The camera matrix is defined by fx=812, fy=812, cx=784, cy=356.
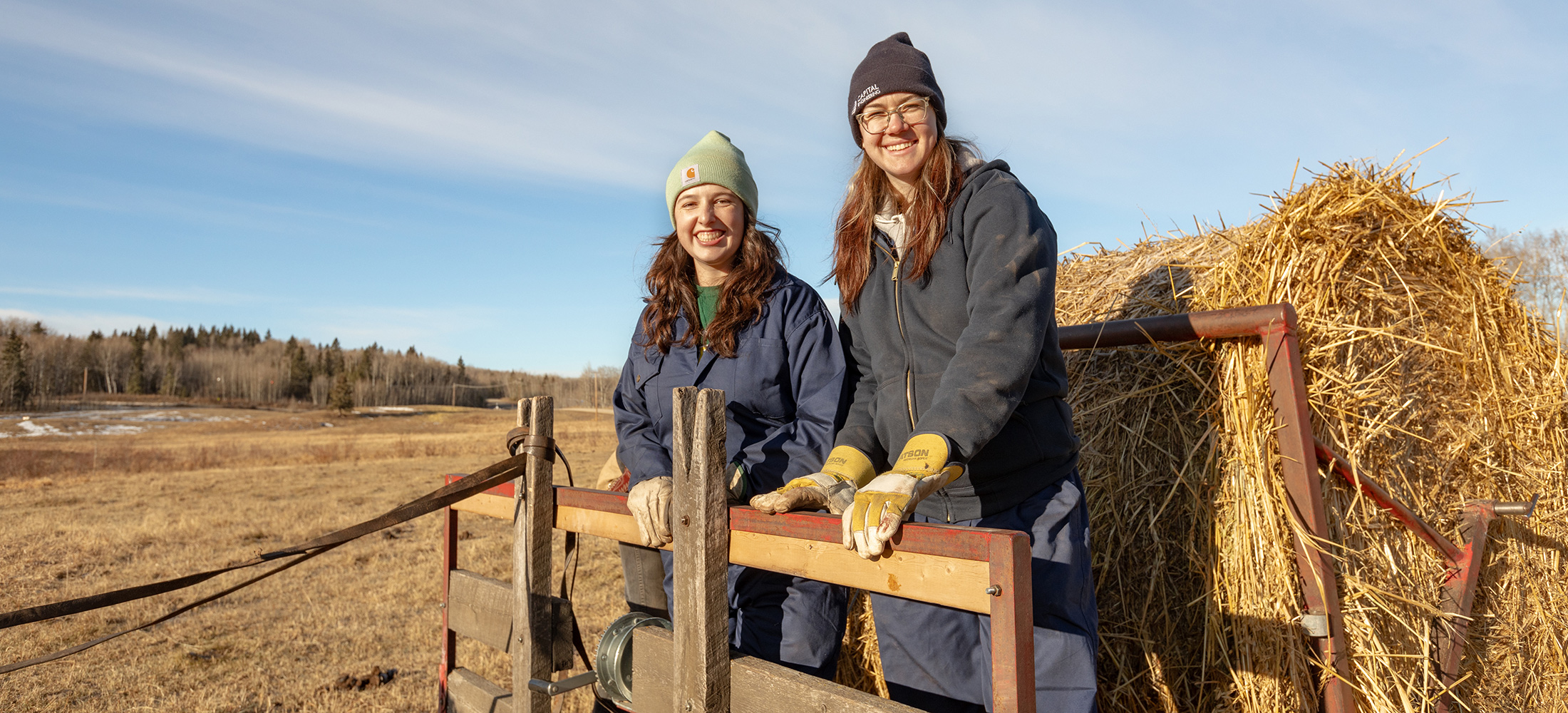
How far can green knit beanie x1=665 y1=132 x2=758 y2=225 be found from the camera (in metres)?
3.13

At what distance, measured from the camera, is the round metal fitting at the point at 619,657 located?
246 centimetres

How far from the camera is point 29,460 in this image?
2386 centimetres

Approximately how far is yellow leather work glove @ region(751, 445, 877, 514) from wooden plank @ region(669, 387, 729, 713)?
129 millimetres

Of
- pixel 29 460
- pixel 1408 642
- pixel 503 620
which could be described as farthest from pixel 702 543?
pixel 29 460

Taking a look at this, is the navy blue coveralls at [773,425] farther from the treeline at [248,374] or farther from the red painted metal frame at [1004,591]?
the treeline at [248,374]

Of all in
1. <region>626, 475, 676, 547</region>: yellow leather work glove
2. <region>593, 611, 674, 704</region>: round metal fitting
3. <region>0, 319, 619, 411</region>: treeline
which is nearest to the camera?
<region>626, 475, 676, 547</region>: yellow leather work glove

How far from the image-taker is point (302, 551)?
2477 millimetres

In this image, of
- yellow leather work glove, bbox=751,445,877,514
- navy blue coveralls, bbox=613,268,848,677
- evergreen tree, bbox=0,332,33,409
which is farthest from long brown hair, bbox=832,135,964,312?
evergreen tree, bbox=0,332,33,409

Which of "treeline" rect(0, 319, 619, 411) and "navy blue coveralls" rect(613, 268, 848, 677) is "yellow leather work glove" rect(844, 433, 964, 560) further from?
"treeline" rect(0, 319, 619, 411)

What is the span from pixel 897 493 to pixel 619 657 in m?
1.28

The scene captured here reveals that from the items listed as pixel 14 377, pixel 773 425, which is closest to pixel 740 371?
pixel 773 425

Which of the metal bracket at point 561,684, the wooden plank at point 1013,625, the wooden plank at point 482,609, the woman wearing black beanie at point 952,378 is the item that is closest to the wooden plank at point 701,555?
the woman wearing black beanie at point 952,378

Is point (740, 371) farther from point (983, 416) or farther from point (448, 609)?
point (448, 609)

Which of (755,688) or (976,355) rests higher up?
(976,355)
